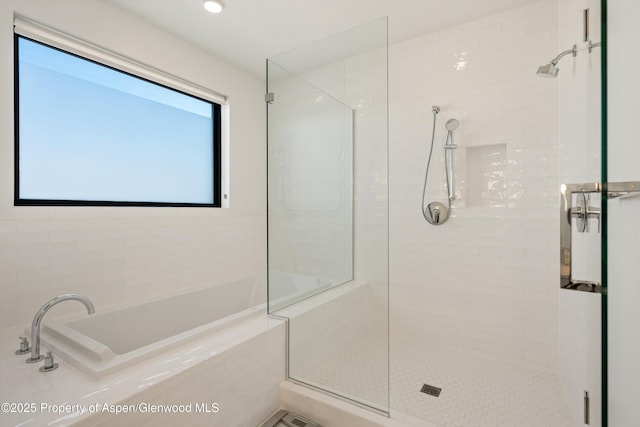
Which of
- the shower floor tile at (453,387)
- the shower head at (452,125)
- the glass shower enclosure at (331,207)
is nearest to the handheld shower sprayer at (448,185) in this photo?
the shower head at (452,125)

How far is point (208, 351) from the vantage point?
4.84 feet

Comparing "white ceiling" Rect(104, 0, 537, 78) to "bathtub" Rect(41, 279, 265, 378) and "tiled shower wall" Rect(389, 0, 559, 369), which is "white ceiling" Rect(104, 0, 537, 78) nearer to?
"tiled shower wall" Rect(389, 0, 559, 369)

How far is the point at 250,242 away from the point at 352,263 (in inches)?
61.0

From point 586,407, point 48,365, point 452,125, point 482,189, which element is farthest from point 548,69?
point 48,365

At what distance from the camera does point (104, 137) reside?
230 centimetres

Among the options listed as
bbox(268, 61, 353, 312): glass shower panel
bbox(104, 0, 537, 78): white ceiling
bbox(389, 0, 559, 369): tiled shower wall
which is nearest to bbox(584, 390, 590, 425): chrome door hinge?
bbox(389, 0, 559, 369): tiled shower wall

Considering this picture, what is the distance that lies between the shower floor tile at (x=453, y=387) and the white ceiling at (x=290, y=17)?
2316mm

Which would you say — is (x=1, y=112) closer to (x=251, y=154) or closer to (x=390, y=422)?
(x=251, y=154)

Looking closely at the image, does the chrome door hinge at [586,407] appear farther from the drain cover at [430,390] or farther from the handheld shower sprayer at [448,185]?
the handheld shower sprayer at [448,185]

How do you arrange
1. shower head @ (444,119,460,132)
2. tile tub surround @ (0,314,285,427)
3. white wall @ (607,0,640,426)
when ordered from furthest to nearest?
shower head @ (444,119,460,132) < tile tub surround @ (0,314,285,427) < white wall @ (607,0,640,426)

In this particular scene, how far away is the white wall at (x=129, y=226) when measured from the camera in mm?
1760

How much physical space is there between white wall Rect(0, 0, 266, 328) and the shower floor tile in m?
1.52

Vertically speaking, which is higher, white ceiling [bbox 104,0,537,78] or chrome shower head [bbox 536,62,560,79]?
white ceiling [bbox 104,0,537,78]

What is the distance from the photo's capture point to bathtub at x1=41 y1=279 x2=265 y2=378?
1365mm
